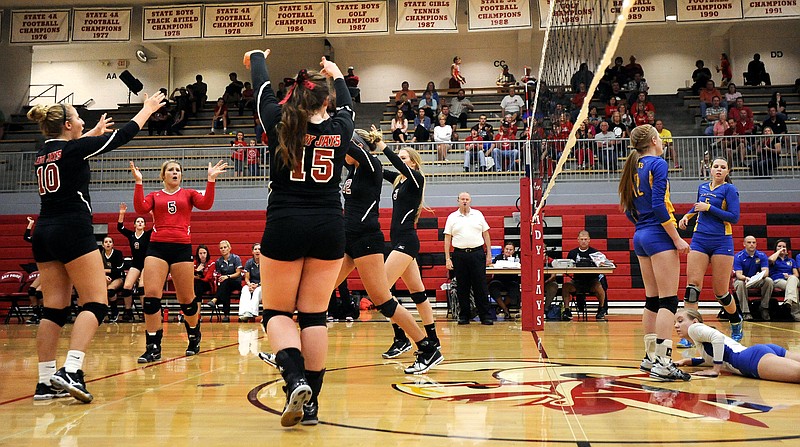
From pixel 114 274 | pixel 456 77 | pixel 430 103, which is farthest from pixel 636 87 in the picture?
pixel 114 274

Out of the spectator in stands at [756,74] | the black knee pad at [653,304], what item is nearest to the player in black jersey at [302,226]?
the black knee pad at [653,304]

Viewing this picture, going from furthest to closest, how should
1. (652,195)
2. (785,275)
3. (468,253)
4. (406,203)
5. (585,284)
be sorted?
(585,284) → (785,275) → (468,253) → (406,203) → (652,195)

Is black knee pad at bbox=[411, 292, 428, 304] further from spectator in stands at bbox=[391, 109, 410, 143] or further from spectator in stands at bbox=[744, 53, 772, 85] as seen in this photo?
spectator in stands at bbox=[744, 53, 772, 85]

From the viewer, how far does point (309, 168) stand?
307 cm

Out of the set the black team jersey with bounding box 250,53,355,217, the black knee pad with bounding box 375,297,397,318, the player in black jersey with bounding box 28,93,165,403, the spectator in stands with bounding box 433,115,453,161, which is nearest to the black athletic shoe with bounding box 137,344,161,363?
the player in black jersey with bounding box 28,93,165,403

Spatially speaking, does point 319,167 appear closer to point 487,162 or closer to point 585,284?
point 585,284

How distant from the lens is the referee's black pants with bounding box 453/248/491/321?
10.2m

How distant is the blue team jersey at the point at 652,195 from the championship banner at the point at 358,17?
1295 centimetres

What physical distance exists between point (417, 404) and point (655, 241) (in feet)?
7.28

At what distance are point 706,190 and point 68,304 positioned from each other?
574 centimetres

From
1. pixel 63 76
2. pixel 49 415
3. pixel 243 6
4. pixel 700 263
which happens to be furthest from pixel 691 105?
pixel 63 76

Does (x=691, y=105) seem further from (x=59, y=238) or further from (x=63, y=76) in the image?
(x=63, y=76)

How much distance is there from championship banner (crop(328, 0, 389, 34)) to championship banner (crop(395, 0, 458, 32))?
1.40 feet

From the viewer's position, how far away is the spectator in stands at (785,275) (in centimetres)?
1075
